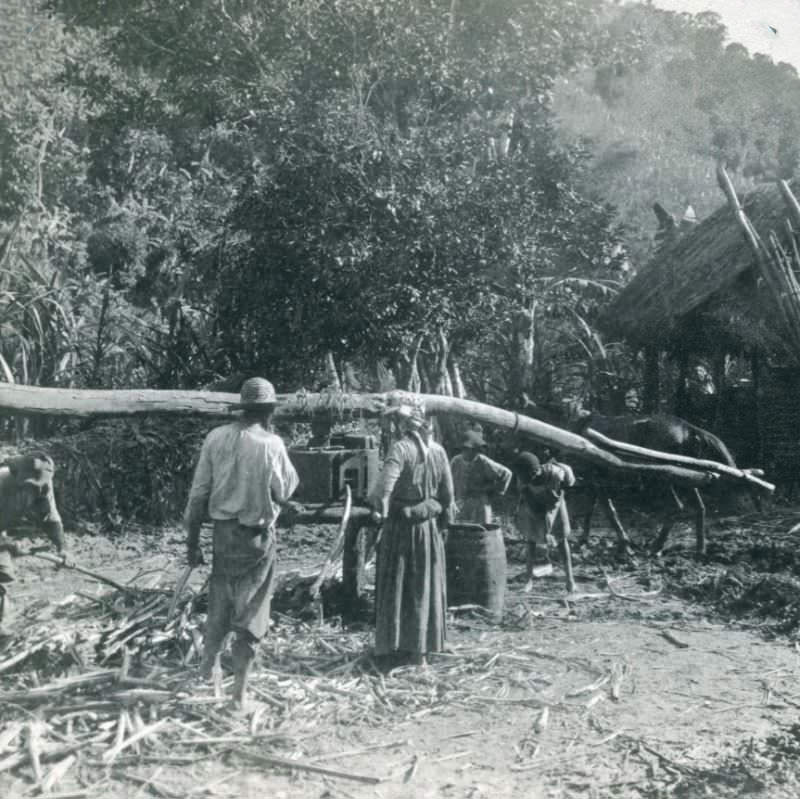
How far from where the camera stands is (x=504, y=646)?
7.08m

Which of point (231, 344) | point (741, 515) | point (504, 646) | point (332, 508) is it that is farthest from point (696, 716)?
point (231, 344)

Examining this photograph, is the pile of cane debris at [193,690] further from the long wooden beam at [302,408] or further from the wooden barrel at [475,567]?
the long wooden beam at [302,408]

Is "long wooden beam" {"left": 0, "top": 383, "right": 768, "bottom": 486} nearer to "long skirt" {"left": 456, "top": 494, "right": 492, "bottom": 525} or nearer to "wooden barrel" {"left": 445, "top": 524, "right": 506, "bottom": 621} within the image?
"long skirt" {"left": 456, "top": 494, "right": 492, "bottom": 525}

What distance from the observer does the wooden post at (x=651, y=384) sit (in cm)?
1664

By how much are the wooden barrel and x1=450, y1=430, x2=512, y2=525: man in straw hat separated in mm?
1154

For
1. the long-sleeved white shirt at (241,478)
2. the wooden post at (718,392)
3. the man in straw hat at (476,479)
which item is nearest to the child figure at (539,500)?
the man in straw hat at (476,479)

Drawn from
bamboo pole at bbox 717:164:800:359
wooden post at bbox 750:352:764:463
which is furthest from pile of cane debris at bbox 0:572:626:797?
wooden post at bbox 750:352:764:463

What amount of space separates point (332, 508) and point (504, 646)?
1.67m

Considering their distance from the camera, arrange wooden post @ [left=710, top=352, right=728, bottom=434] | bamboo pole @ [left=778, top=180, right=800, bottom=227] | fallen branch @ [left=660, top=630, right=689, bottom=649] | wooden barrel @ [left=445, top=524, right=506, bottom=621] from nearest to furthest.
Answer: fallen branch @ [left=660, top=630, right=689, bottom=649], wooden barrel @ [left=445, top=524, right=506, bottom=621], bamboo pole @ [left=778, top=180, right=800, bottom=227], wooden post @ [left=710, top=352, right=728, bottom=434]

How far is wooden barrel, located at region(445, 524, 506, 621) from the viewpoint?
7.84 metres

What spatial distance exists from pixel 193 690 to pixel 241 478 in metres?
1.29

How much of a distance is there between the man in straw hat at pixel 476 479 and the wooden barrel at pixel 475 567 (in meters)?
1.15

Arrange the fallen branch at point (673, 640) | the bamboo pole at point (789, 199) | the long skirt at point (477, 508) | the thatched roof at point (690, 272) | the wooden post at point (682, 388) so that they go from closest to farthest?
1. the fallen branch at point (673, 640)
2. the long skirt at point (477, 508)
3. the bamboo pole at point (789, 199)
4. the thatched roof at point (690, 272)
5. the wooden post at point (682, 388)

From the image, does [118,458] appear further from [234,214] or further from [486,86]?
[486,86]
